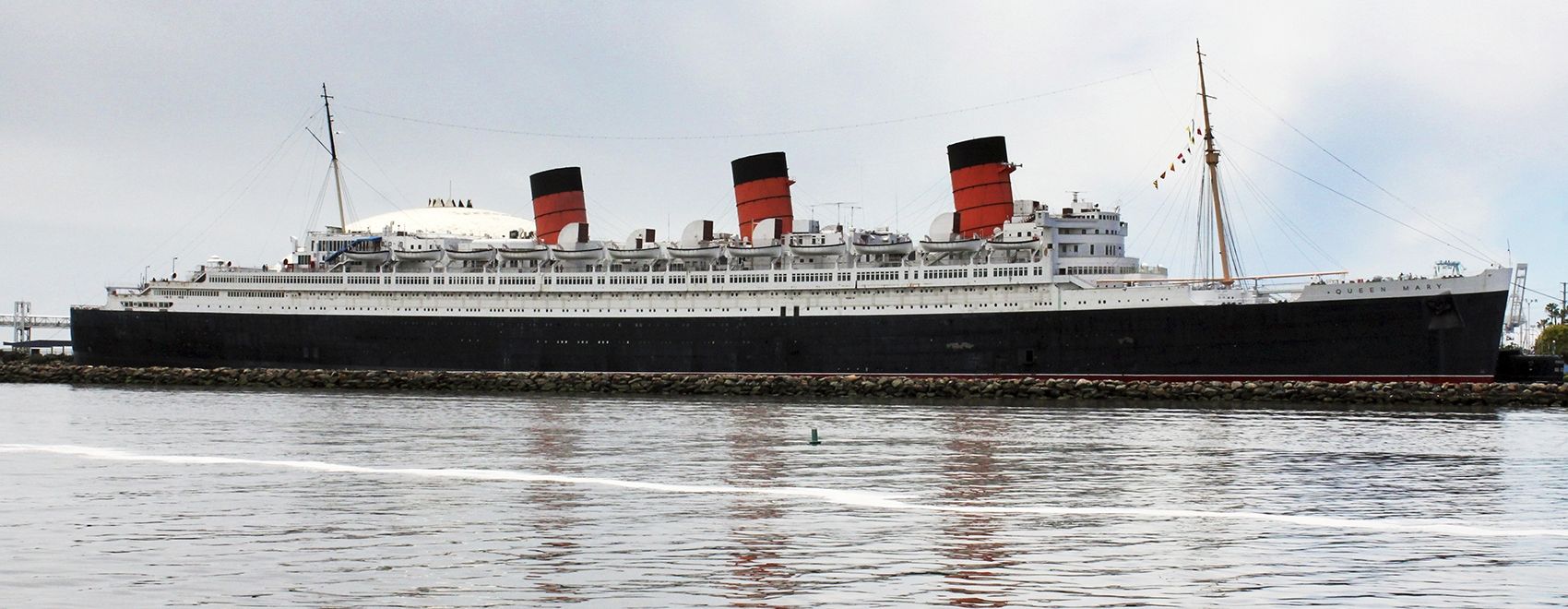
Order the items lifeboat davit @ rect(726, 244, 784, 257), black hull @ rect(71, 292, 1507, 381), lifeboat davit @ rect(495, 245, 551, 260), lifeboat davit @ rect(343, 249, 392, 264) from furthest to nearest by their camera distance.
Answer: lifeboat davit @ rect(343, 249, 392, 264)
lifeboat davit @ rect(495, 245, 551, 260)
lifeboat davit @ rect(726, 244, 784, 257)
black hull @ rect(71, 292, 1507, 381)

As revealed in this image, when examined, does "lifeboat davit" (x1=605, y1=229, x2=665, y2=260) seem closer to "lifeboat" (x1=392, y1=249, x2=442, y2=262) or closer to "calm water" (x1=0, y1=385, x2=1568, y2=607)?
"lifeboat" (x1=392, y1=249, x2=442, y2=262)

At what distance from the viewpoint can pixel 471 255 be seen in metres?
65.6

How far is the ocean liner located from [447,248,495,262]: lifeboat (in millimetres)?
140

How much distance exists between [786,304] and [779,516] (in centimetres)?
4120

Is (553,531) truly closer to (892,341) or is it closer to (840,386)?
(840,386)

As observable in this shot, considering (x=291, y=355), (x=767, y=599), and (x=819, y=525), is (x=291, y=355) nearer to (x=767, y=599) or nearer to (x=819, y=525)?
(x=819, y=525)

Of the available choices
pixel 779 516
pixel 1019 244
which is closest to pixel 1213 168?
pixel 1019 244

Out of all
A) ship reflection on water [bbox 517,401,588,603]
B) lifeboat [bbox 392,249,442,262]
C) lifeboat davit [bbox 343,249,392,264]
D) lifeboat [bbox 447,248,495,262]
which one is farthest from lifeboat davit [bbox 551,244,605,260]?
ship reflection on water [bbox 517,401,588,603]


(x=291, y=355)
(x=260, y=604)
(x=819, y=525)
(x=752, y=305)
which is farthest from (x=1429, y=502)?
(x=291, y=355)

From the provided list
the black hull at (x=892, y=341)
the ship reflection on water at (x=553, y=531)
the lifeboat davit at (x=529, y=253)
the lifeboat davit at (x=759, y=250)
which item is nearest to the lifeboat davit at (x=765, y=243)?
the lifeboat davit at (x=759, y=250)

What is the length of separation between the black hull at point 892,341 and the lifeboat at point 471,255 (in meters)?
3.13

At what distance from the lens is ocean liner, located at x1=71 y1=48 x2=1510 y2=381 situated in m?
49.3

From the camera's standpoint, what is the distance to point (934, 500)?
1875 centimetres

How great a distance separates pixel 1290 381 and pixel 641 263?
25229 mm
